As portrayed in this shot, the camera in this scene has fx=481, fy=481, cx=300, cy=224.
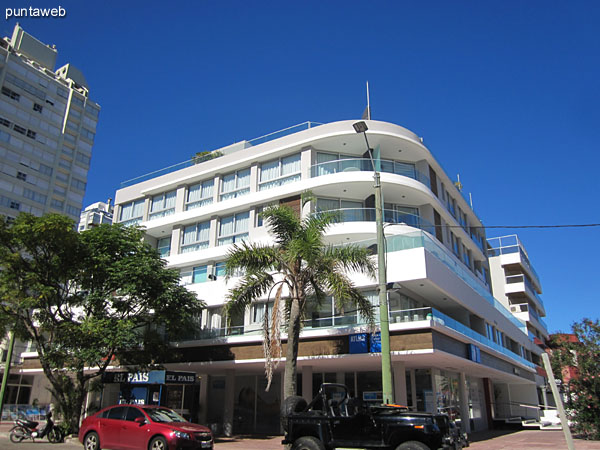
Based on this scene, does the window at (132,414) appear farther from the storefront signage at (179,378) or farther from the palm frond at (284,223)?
the palm frond at (284,223)

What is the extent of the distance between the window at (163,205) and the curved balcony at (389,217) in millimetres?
12080

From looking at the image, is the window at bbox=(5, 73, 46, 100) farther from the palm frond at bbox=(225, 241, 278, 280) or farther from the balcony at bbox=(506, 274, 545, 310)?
the balcony at bbox=(506, 274, 545, 310)

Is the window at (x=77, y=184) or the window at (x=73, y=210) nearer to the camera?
the window at (x=73, y=210)

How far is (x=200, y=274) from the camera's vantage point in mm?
28656

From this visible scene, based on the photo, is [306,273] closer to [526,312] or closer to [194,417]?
[194,417]

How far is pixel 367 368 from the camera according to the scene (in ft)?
74.5

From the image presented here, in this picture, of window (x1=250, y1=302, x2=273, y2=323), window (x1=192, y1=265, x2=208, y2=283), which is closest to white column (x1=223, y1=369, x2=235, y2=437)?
window (x1=250, y1=302, x2=273, y2=323)

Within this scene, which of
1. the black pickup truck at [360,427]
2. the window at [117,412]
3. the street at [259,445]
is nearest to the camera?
the black pickup truck at [360,427]

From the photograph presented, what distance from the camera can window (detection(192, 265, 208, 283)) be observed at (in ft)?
93.2

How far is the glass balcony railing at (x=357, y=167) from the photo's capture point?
2625cm

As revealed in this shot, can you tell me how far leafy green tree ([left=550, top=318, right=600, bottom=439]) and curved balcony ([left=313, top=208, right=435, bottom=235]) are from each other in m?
8.78

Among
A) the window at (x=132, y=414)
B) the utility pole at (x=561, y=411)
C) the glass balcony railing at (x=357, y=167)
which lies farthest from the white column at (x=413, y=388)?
the utility pole at (x=561, y=411)

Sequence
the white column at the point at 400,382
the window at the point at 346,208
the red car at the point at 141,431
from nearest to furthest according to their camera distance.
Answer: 1. the red car at the point at 141,431
2. the white column at the point at 400,382
3. the window at the point at 346,208

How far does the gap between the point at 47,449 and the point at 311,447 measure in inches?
360
